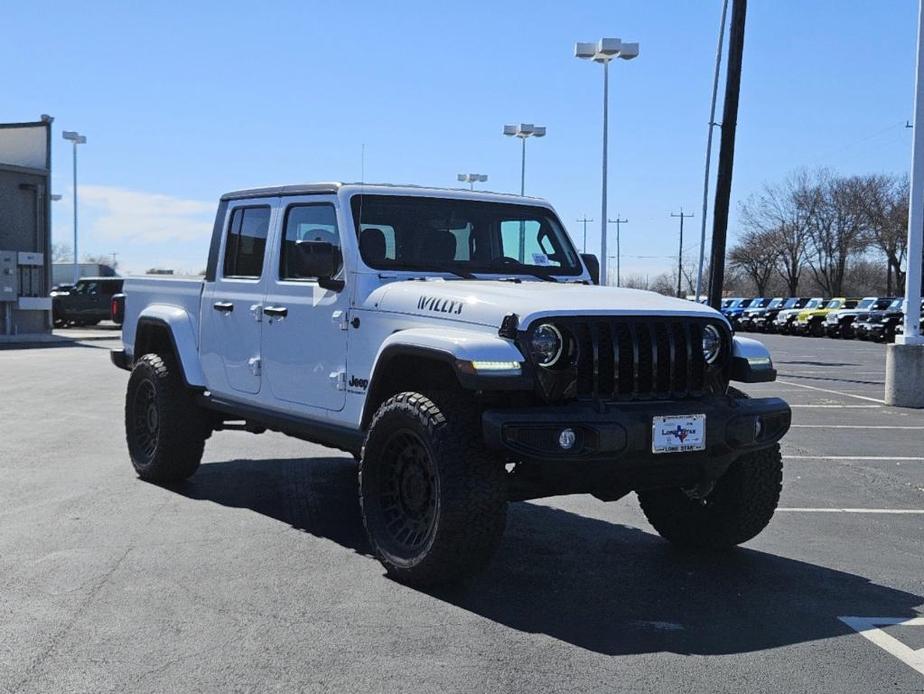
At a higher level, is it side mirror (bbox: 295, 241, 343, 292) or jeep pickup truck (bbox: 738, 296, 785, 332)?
side mirror (bbox: 295, 241, 343, 292)

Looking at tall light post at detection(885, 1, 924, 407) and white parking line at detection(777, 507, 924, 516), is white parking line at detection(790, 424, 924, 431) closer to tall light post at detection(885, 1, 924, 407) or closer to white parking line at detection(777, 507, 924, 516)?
tall light post at detection(885, 1, 924, 407)

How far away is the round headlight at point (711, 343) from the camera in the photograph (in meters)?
5.82

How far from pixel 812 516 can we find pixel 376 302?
3410 mm

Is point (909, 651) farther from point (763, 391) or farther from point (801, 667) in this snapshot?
point (763, 391)

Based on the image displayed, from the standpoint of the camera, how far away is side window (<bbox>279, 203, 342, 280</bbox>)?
6746mm

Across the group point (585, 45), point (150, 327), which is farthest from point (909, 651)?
point (585, 45)

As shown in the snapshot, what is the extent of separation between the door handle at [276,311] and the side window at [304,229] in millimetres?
202

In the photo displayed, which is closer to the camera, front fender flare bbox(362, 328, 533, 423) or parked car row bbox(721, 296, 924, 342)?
front fender flare bbox(362, 328, 533, 423)

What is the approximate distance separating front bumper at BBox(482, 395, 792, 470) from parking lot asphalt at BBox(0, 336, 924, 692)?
0.69 metres

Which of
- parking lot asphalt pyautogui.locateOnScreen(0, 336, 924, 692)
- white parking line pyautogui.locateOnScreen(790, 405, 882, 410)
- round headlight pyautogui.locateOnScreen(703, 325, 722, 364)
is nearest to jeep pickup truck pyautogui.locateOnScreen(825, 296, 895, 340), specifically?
white parking line pyautogui.locateOnScreen(790, 405, 882, 410)

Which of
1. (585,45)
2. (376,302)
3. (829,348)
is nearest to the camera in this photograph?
(376,302)

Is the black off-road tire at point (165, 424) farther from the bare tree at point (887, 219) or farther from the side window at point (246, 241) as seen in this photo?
the bare tree at point (887, 219)

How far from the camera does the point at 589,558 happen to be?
20.4 feet

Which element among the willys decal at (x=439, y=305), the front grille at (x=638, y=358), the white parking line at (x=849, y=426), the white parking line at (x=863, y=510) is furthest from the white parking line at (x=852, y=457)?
the willys decal at (x=439, y=305)
